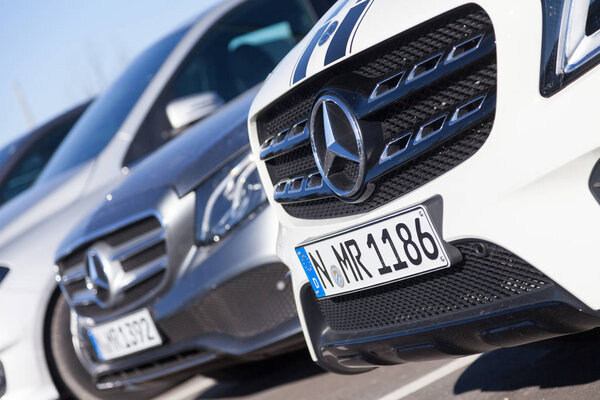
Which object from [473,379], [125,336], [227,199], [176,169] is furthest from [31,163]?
[473,379]

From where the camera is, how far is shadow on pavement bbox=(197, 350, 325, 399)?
3930 millimetres

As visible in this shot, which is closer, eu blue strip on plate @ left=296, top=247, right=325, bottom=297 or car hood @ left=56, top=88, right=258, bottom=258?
eu blue strip on plate @ left=296, top=247, right=325, bottom=297

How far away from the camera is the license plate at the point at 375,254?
2.05 meters

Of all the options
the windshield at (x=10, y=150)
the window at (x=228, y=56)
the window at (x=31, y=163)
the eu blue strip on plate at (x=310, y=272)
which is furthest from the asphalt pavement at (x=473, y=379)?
the windshield at (x=10, y=150)

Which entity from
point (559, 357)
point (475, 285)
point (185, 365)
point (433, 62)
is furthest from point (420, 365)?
point (433, 62)

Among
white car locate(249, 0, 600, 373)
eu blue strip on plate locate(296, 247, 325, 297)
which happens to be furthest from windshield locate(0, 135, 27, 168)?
eu blue strip on plate locate(296, 247, 325, 297)

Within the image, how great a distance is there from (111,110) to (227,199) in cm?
191

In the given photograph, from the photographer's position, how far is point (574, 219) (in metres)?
1.73

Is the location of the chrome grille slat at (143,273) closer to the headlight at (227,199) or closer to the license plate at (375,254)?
the headlight at (227,199)

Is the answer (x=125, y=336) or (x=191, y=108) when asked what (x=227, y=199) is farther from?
(x=191, y=108)

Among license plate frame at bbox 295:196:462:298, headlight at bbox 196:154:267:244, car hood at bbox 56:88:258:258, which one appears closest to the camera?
license plate frame at bbox 295:196:462:298

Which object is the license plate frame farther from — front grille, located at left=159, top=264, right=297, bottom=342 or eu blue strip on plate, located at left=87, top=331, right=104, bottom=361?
eu blue strip on plate, located at left=87, top=331, right=104, bottom=361

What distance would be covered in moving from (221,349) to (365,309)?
3.50 feet

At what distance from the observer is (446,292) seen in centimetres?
212
